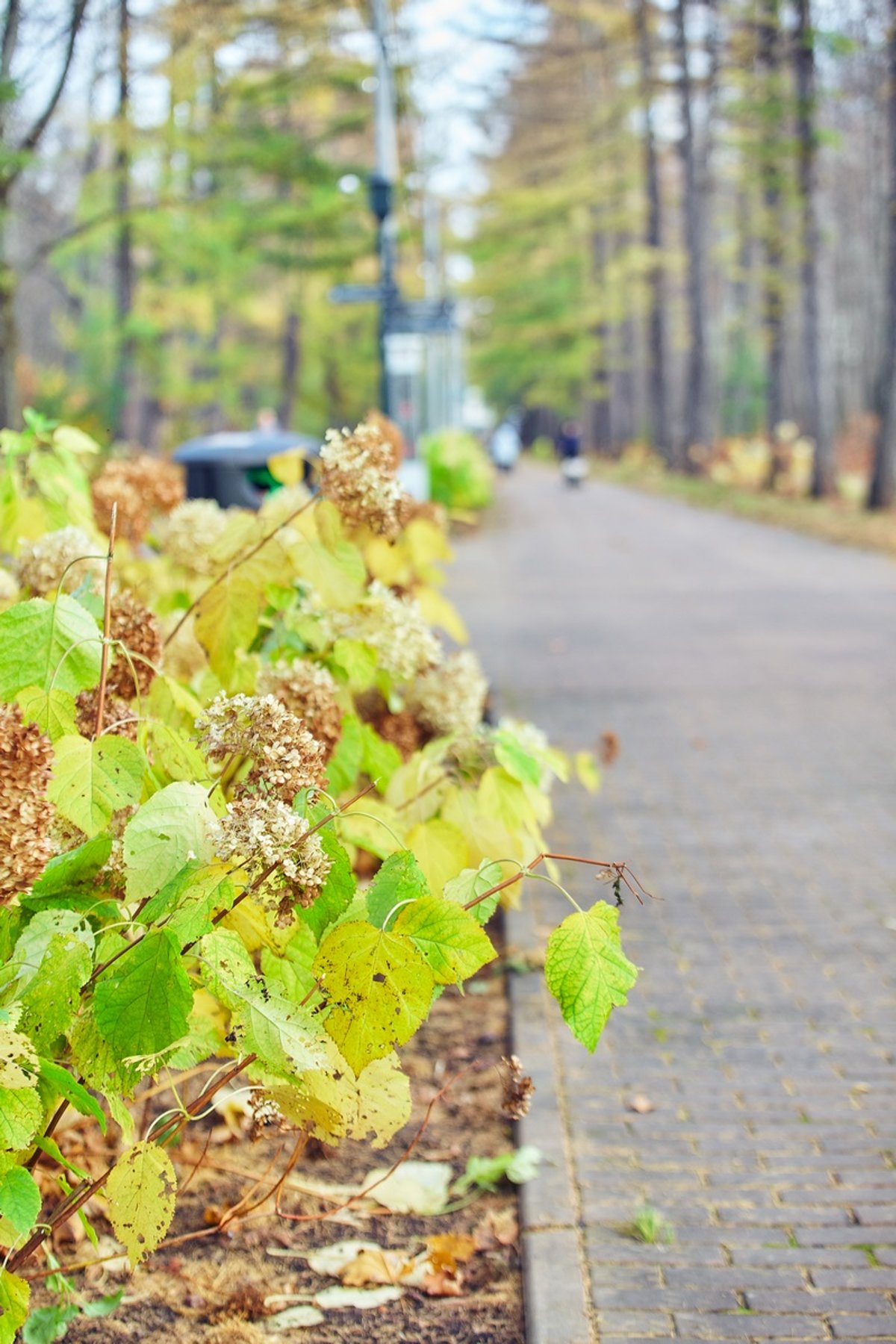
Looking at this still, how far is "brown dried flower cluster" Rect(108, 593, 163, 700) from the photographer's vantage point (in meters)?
2.65

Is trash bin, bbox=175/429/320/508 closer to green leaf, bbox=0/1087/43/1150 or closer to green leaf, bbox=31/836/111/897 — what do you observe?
green leaf, bbox=31/836/111/897

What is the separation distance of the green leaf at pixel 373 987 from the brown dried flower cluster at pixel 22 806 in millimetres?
448

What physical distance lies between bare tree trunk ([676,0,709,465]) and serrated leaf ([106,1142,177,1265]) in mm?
34212

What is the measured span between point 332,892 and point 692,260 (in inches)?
1457

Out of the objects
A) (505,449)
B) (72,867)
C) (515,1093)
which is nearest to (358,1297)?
(515,1093)

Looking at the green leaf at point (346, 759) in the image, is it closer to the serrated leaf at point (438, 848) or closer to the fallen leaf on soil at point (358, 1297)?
the serrated leaf at point (438, 848)

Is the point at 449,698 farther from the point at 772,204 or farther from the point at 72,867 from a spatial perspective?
the point at 772,204

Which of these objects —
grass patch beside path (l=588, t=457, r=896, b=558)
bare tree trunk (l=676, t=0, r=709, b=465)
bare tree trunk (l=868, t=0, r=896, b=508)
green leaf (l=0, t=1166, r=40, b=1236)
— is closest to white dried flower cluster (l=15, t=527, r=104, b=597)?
green leaf (l=0, t=1166, r=40, b=1236)

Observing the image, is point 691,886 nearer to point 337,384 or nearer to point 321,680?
point 321,680

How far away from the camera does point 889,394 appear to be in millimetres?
23312

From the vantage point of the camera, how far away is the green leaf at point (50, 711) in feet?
7.68

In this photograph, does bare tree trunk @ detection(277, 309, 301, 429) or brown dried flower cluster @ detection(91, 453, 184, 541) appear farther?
bare tree trunk @ detection(277, 309, 301, 429)

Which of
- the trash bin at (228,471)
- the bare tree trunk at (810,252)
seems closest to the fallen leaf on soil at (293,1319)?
the trash bin at (228,471)

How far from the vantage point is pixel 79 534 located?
9.87ft
